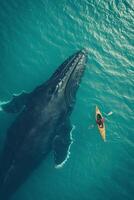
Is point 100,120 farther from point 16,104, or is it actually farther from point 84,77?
point 16,104

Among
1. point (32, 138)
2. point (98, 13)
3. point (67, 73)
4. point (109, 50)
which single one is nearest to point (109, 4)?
point (98, 13)

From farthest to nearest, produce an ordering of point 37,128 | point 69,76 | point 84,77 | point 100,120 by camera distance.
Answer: point 84,77
point 100,120
point 69,76
point 37,128

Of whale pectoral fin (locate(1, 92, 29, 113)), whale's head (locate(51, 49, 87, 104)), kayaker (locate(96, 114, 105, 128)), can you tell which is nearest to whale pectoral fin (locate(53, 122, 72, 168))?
whale's head (locate(51, 49, 87, 104))

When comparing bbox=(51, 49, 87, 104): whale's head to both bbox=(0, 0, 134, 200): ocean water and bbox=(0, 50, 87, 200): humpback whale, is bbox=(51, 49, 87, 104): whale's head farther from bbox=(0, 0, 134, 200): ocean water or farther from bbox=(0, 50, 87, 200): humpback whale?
bbox=(0, 0, 134, 200): ocean water

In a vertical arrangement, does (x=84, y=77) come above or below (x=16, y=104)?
above

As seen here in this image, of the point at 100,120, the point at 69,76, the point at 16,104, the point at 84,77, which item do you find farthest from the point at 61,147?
the point at 84,77

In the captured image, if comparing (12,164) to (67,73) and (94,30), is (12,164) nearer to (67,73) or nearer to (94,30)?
(67,73)
